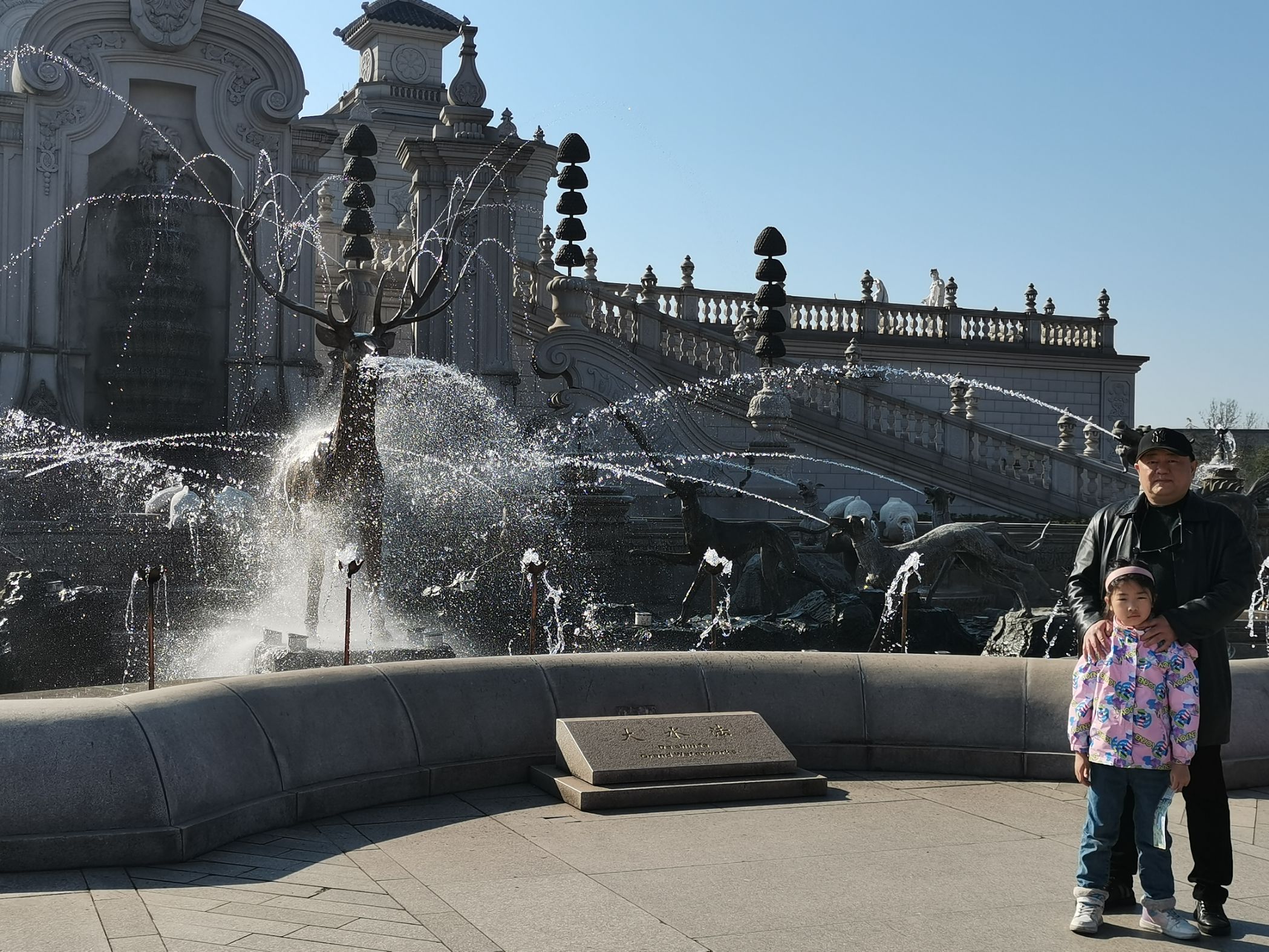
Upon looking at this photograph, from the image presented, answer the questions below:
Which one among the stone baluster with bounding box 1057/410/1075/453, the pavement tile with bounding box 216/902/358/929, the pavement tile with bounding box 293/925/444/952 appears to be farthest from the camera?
the stone baluster with bounding box 1057/410/1075/453

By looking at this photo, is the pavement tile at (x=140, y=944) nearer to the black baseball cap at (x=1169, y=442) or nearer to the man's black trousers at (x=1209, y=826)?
the man's black trousers at (x=1209, y=826)

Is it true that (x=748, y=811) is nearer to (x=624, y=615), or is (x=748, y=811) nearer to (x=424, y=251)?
(x=624, y=615)

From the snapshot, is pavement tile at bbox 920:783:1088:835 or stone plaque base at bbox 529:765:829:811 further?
stone plaque base at bbox 529:765:829:811

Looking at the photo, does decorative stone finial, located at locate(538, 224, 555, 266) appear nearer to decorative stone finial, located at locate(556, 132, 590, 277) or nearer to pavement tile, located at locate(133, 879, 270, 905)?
decorative stone finial, located at locate(556, 132, 590, 277)

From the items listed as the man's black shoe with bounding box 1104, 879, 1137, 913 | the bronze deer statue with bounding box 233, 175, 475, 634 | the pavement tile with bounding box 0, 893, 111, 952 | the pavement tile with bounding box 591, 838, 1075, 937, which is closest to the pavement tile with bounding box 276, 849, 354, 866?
the pavement tile with bounding box 591, 838, 1075, 937

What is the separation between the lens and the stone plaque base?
753 centimetres

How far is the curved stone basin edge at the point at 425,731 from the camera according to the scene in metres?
6.29

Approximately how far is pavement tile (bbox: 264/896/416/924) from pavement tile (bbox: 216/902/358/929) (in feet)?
0.06

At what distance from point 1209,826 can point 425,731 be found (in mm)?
4002

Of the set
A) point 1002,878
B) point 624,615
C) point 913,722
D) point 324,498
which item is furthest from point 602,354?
point 1002,878

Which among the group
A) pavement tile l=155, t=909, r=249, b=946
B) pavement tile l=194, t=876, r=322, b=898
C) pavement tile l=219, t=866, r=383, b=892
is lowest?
pavement tile l=219, t=866, r=383, b=892

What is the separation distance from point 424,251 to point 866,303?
1509 centimetres

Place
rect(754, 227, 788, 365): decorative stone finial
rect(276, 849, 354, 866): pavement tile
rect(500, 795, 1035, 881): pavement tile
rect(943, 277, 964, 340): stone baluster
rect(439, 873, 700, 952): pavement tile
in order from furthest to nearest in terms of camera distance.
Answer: rect(943, 277, 964, 340): stone baluster < rect(754, 227, 788, 365): decorative stone finial < rect(500, 795, 1035, 881): pavement tile < rect(276, 849, 354, 866): pavement tile < rect(439, 873, 700, 952): pavement tile

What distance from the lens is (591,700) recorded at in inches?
332
